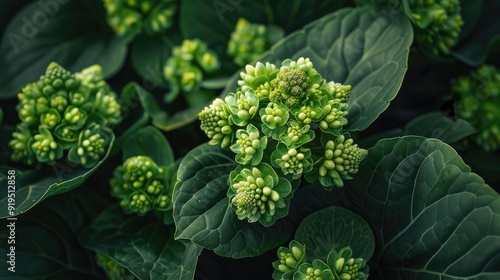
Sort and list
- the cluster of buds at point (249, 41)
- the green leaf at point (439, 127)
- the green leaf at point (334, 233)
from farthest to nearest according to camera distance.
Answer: the cluster of buds at point (249, 41), the green leaf at point (439, 127), the green leaf at point (334, 233)

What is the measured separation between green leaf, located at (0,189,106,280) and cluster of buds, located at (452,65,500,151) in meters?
0.65

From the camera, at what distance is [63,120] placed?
952 mm

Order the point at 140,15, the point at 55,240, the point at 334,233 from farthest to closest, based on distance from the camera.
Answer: the point at 140,15 → the point at 55,240 → the point at 334,233

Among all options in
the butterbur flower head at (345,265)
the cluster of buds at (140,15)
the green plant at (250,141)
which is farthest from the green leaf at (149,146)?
the butterbur flower head at (345,265)

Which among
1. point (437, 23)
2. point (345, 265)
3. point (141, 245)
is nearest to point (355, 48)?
point (437, 23)

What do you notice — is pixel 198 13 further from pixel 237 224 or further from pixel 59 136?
pixel 237 224

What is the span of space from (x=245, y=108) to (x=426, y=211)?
0.28 meters

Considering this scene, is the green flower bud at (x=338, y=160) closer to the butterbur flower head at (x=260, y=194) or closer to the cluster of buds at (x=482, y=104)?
the butterbur flower head at (x=260, y=194)

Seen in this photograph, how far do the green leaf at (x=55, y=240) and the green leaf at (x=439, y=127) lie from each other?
1.81 ft

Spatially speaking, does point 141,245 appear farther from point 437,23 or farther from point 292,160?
point 437,23

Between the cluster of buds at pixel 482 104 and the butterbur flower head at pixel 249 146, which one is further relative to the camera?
the cluster of buds at pixel 482 104

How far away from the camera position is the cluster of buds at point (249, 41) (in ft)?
3.59

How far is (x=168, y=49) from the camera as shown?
3.88 ft

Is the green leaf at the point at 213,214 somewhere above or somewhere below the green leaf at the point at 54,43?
below
